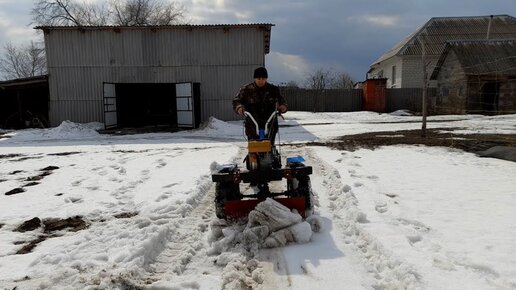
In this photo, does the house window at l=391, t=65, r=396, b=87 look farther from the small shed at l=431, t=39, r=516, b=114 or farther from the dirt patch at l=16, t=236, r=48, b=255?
the dirt patch at l=16, t=236, r=48, b=255

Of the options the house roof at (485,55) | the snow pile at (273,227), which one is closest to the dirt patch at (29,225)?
the snow pile at (273,227)

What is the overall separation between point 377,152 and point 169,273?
7.87 m

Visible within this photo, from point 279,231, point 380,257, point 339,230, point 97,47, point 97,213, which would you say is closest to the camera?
point 380,257

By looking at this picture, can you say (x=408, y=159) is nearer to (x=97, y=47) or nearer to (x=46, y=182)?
(x=46, y=182)

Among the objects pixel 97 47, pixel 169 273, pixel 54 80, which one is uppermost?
pixel 97 47

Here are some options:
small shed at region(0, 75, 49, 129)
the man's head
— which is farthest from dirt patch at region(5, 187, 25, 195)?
small shed at region(0, 75, 49, 129)

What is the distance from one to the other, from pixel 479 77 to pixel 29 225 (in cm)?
2672

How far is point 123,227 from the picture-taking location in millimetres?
4707

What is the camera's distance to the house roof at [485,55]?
81.3ft

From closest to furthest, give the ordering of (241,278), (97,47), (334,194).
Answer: (241,278), (334,194), (97,47)

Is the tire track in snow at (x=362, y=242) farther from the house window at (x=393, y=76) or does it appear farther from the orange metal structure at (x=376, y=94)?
the house window at (x=393, y=76)

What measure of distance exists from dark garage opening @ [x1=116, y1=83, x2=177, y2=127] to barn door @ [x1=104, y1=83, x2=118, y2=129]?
337 cm

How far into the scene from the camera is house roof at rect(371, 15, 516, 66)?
115 feet

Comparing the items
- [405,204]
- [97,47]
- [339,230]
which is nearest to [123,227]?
[339,230]
